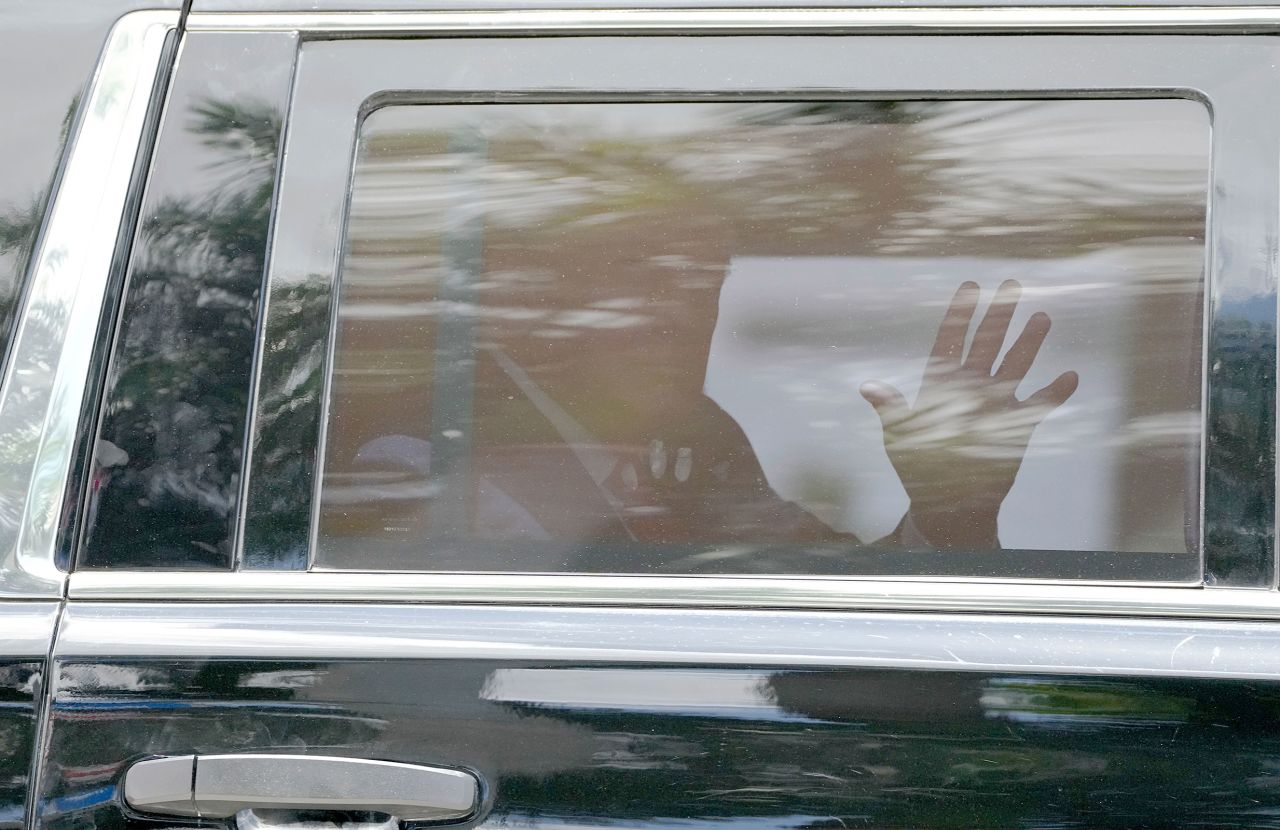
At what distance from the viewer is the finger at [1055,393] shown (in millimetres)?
1306

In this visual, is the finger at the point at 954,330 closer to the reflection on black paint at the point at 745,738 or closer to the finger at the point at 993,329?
the finger at the point at 993,329

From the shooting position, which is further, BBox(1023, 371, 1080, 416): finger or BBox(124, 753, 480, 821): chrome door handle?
BBox(1023, 371, 1080, 416): finger

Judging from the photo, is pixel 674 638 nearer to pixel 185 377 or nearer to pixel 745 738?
pixel 745 738

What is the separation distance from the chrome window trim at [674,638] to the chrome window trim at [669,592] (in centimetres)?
1

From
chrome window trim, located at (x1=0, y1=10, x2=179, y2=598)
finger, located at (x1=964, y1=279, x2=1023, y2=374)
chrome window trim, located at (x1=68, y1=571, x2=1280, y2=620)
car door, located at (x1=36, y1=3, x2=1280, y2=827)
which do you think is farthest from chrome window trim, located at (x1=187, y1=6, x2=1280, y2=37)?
chrome window trim, located at (x1=68, y1=571, x2=1280, y2=620)

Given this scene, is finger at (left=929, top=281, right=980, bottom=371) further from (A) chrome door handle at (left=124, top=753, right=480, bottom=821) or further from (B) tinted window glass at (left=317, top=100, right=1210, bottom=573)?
(A) chrome door handle at (left=124, top=753, right=480, bottom=821)

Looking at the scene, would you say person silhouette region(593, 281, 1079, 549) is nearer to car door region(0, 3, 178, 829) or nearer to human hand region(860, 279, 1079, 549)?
human hand region(860, 279, 1079, 549)

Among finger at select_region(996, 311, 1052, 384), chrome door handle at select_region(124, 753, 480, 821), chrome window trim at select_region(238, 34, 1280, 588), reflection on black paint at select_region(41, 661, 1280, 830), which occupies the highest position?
chrome window trim at select_region(238, 34, 1280, 588)

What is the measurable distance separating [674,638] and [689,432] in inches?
9.7

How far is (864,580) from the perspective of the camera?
1.26 m

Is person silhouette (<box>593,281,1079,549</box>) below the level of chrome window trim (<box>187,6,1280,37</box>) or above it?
below

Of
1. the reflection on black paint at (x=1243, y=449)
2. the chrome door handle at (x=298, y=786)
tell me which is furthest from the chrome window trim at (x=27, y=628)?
the reflection on black paint at (x=1243, y=449)

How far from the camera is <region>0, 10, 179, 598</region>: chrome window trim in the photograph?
1254mm

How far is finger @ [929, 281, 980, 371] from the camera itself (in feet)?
4.34
